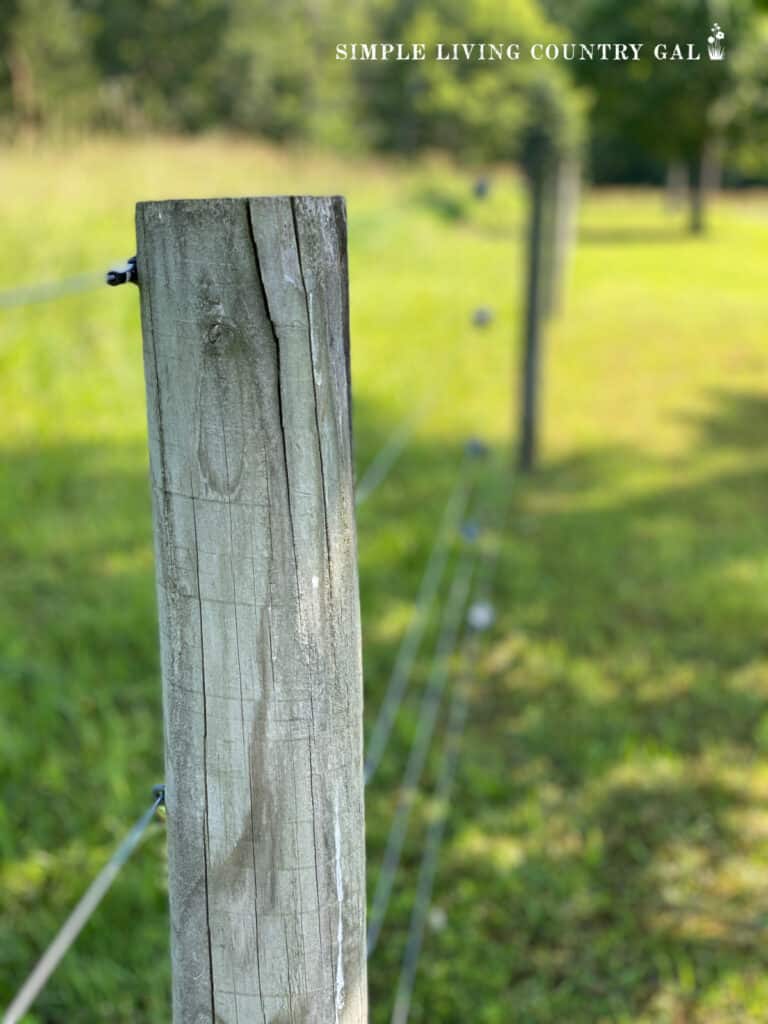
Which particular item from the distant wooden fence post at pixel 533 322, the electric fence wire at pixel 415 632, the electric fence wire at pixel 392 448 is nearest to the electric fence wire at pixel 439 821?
the electric fence wire at pixel 415 632

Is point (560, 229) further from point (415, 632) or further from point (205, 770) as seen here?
point (205, 770)

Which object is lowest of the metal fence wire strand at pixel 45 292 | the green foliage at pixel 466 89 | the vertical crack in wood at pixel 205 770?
the vertical crack in wood at pixel 205 770

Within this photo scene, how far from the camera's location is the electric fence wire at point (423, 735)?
88.1 inches

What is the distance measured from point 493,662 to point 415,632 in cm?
29

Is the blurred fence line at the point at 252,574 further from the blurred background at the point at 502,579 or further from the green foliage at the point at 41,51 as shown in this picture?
the green foliage at the point at 41,51

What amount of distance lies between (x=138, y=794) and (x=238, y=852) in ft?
5.62

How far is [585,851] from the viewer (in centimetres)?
242

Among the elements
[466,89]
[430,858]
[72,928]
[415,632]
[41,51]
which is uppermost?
[41,51]

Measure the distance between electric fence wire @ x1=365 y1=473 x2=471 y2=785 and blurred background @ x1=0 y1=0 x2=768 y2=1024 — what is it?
0.18ft

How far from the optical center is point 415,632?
11.1ft

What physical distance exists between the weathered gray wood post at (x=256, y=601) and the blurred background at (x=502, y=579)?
1.16 metres

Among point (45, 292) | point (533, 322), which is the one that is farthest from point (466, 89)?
point (45, 292)

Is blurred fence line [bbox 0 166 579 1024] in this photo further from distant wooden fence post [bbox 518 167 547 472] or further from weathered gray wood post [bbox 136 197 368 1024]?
distant wooden fence post [bbox 518 167 547 472]

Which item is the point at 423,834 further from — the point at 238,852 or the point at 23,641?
the point at 238,852
